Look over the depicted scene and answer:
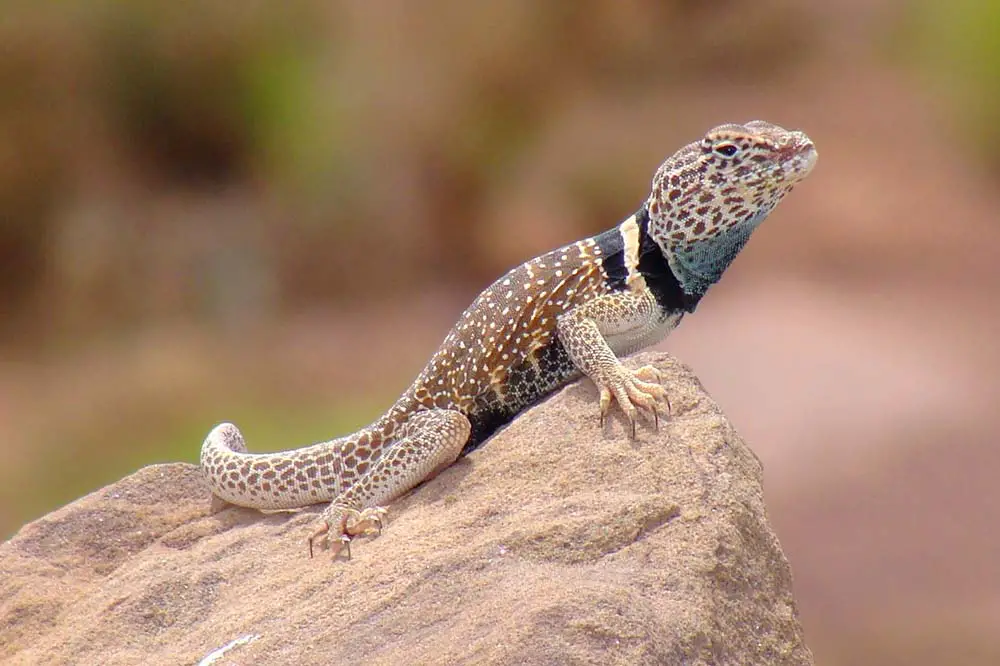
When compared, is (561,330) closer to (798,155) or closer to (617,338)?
(617,338)

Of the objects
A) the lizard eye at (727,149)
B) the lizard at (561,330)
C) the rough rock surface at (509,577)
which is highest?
the lizard eye at (727,149)

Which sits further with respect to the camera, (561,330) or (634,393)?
(561,330)

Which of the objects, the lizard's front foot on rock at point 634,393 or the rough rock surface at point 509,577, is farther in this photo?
the lizard's front foot on rock at point 634,393

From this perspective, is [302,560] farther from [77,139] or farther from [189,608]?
[77,139]

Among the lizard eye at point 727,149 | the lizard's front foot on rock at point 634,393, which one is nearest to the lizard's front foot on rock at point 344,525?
the lizard's front foot on rock at point 634,393

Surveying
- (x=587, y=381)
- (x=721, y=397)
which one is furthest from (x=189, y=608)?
(x=721, y=397)

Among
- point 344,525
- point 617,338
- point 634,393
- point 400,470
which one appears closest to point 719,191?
point 617,338

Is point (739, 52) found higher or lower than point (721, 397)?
higher

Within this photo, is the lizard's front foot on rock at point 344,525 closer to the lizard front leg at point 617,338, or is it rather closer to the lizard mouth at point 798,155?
the lizard front leg at point 617,338
